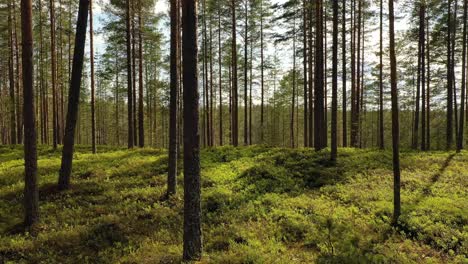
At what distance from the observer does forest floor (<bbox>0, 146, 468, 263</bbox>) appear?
7984 mm

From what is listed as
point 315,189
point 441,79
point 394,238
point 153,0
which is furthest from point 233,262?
point 441,79

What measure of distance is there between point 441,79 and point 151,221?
3144 cm

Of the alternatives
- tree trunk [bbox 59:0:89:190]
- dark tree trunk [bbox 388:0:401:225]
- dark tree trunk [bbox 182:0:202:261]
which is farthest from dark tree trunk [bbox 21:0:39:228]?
dark tree trunk [bbox 388:0:401:225]

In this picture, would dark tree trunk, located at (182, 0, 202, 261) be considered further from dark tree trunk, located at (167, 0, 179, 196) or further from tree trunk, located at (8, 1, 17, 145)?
tree trunk, located at (8, 1, 17, 145)

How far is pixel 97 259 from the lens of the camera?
25.5 feet

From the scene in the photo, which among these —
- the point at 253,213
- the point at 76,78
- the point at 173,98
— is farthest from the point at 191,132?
the point at 76,78

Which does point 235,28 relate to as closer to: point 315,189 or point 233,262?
point 315,189

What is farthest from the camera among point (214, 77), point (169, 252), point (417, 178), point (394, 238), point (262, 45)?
point (214, 77)

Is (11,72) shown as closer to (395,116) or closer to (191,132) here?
(191,132)

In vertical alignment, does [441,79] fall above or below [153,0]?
below

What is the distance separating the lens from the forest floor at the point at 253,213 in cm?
798

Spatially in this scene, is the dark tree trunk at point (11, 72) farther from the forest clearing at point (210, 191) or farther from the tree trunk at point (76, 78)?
the tree trunk at point (76, 78)

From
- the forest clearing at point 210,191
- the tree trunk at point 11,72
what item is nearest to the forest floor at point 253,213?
the forest clearing at point 210,191

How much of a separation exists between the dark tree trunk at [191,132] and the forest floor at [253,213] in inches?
22.4
